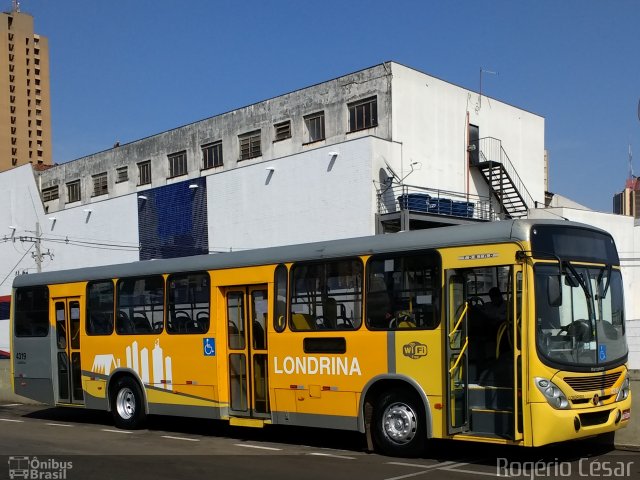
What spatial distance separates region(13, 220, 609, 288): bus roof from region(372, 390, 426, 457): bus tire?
2.10 meters

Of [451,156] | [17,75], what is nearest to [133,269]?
[451,156]

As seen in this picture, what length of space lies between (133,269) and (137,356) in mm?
1680

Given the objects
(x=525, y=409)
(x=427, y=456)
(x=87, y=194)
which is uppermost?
(x=87, y=194)

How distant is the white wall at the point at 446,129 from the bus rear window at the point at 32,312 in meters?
17.2

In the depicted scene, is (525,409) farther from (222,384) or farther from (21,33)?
(21,33)

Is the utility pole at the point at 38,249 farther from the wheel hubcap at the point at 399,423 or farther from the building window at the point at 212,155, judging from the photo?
the wheel hubcap at the point at 399,423

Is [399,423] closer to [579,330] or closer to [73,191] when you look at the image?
[579,330]

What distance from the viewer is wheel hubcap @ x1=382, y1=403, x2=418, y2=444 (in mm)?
10578

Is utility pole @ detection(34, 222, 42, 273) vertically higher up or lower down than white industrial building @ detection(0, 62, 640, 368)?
lower down

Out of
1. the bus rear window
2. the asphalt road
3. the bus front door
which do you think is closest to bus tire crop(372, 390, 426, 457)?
the asphalt road

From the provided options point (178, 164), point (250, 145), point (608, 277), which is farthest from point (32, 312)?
point (178, 164)

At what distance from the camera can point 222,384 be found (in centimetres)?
1326

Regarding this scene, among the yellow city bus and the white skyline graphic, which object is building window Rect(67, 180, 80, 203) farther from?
the yellow city bus

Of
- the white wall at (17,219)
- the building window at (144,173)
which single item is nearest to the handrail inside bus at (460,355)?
the building window at (144,173)
